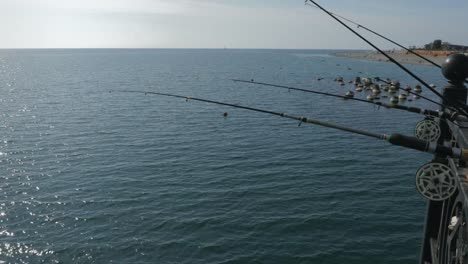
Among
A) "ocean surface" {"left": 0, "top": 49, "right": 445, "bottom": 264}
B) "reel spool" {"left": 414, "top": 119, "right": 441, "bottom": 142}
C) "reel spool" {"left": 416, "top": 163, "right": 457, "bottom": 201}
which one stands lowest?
"ocean surface" {"left": 0, "top": 49, "right": 445, "bottom": 264}

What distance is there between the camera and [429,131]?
1090cm

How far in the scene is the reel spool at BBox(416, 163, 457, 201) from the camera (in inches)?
309

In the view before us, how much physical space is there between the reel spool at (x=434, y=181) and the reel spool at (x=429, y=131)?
3.09 metres

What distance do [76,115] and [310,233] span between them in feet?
140

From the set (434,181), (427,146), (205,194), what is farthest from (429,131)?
(205,194)

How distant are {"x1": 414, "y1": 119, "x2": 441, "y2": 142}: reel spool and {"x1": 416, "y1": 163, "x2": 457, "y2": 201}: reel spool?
122 inches

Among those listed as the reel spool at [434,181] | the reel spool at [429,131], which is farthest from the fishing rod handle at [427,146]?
the reel spool at [429,131]

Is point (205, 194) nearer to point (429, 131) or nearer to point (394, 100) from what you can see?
point (429, 131)

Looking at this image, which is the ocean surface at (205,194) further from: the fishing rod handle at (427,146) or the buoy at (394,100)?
the fishing rod handle at (427,146)

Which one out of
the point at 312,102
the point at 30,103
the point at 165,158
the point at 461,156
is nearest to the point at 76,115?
the point at 30,103

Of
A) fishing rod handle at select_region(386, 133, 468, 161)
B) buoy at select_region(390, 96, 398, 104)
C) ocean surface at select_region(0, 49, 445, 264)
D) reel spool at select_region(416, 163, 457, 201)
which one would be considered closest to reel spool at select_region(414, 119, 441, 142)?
reel spool at select_region(416, 163, 457, 201)

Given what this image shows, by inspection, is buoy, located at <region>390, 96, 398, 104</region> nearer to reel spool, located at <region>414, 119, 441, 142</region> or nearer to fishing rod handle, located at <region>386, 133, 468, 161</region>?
reel spool, located at <region>414, 119, 441, 142</region>

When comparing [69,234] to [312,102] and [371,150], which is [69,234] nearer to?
[371,150]

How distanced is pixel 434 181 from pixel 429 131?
3361 millimetres
